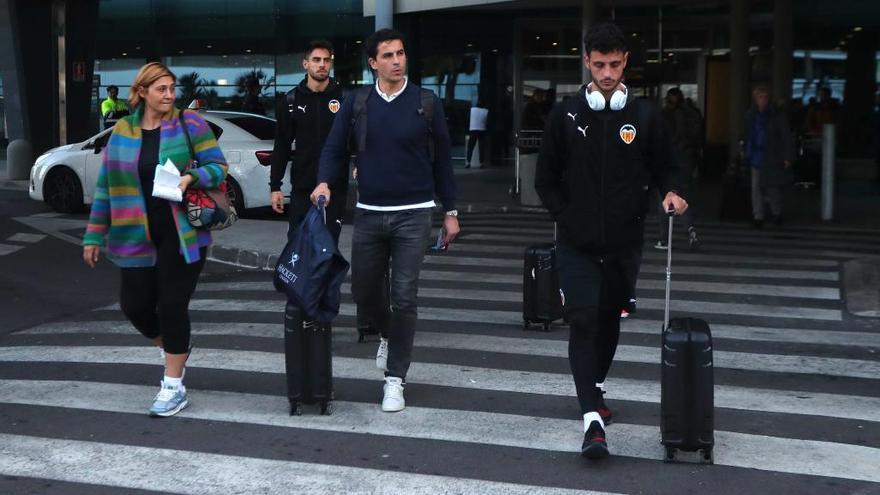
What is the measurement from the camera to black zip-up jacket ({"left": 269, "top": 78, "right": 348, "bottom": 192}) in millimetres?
8422

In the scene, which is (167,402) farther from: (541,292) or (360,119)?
(541,292)

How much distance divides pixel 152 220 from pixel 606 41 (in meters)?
2.51

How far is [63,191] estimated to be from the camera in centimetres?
1803

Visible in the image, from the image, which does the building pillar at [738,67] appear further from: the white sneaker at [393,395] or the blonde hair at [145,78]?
the blonde hair at [145,78]

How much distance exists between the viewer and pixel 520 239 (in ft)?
49.2

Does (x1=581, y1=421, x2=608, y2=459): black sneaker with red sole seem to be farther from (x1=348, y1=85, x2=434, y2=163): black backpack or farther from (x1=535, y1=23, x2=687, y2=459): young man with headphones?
(x1=348, y1=85, x2=434, y2=163): black backpack

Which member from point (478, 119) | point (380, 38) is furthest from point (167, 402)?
point (478, 119)

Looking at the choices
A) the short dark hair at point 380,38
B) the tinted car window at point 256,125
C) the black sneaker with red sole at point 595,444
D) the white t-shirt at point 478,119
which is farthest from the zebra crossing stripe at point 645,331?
the white t-shirt at point 478,119

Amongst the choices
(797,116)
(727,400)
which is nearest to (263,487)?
(727,400)

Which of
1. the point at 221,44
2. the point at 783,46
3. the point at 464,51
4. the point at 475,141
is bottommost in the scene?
the point at 475,141

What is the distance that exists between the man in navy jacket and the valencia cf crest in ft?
4.06

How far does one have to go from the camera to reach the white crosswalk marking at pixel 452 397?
18.8 feet

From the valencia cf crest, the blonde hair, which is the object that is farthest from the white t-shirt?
the valencia cf crest

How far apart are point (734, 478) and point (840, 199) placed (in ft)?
52.5
